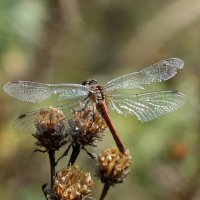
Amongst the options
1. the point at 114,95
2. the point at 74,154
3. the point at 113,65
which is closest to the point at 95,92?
the point at 114,95

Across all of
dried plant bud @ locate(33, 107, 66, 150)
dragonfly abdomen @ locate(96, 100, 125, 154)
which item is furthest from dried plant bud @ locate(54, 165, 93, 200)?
dragonfly abdomen @ locate(96, 100, 125, 154)

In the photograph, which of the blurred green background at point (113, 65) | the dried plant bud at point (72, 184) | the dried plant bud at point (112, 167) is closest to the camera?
the dried plant bud at point (72, 184)

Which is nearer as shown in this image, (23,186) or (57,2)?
(23,186)

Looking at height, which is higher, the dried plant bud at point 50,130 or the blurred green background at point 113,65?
the blurred green background at point 113,65

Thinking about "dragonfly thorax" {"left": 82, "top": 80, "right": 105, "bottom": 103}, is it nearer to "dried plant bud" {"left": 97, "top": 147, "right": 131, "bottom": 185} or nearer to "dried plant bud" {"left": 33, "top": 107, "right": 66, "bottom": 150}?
"dried plant bud" {"left": 33, "top": 107, "right": 66, "bottom": 150}

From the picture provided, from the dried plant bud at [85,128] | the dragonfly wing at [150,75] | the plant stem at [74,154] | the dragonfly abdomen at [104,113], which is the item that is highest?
the dragonfly wing at [150,75]

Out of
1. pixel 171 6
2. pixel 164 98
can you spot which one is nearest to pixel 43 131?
pixel 164 98

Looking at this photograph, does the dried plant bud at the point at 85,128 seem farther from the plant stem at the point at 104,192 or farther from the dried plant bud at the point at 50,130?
the plant stem at the point at 104,192

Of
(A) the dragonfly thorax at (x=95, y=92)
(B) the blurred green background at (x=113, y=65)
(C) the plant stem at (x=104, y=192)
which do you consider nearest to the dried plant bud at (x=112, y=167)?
(C) the plant stem at (x=104, y=192)

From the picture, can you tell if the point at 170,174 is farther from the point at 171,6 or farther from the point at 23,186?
the point at 171,6
